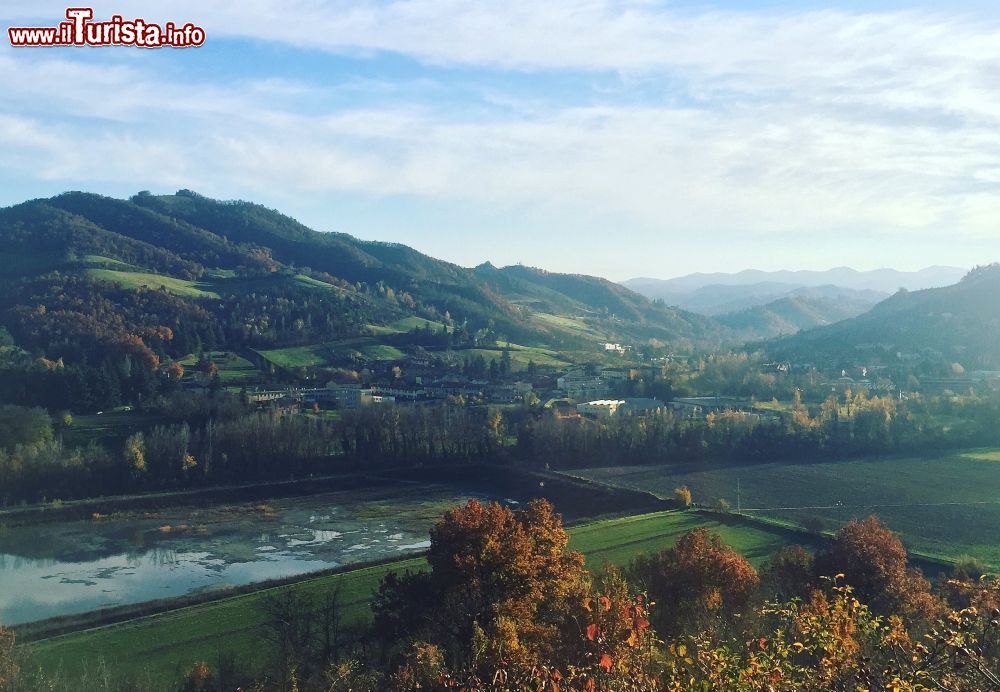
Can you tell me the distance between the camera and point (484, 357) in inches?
3462

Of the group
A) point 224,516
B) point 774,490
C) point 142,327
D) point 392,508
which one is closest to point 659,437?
point 774,490

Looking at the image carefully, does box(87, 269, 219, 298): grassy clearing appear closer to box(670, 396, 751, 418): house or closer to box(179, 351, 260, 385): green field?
box(179, 351, 260, 385): green field

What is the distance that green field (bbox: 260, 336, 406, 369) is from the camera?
79.0m

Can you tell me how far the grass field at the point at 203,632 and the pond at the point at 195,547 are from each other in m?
3.95

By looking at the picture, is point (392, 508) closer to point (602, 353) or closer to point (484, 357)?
point (484, 357)

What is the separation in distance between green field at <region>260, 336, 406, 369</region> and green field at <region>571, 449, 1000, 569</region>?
38.7m

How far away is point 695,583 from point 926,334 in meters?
98.3

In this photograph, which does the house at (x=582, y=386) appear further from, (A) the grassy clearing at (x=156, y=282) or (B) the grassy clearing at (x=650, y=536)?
(A) the grassy clearing at (x=156, y=282)

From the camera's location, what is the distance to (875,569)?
1959 cm

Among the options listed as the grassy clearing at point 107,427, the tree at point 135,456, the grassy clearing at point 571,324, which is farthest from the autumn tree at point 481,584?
the grassy clearing at point 571,324

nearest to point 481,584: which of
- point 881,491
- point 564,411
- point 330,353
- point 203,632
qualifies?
point 203,632

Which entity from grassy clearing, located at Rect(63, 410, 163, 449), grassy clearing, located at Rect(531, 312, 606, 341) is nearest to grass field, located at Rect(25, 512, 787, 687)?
grassy clearing, located at Rect(63, 410, 163, 449)

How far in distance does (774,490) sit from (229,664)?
31468 mm

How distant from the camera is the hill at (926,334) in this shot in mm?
94562
